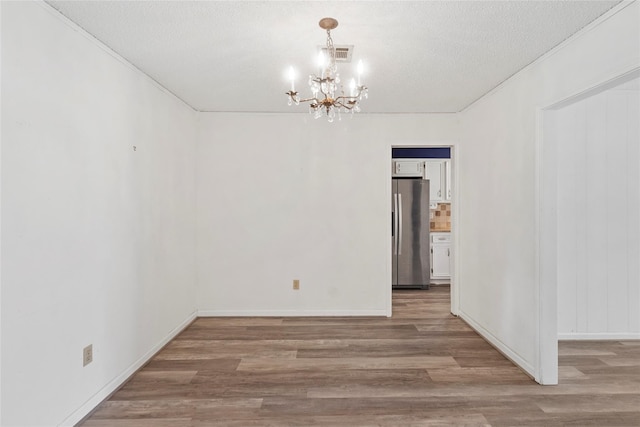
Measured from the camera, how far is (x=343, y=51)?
7.51 feet

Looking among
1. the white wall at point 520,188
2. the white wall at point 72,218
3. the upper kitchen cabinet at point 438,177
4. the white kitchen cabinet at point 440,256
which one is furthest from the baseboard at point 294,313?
the upper kitchen cabinet at point 438,177

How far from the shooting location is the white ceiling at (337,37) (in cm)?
185

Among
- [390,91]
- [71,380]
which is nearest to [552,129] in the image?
[390,91]

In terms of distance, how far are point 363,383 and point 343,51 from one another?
2.47 meters

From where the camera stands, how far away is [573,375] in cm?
259

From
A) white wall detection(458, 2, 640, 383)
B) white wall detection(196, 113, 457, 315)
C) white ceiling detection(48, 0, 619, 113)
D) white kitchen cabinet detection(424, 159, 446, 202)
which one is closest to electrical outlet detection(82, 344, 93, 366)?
white wall detection(196, 113, 457, 315)

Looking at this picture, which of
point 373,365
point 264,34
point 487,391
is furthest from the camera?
point 373,365

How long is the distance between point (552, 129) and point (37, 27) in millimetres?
3412

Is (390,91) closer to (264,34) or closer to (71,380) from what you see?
(264,34)

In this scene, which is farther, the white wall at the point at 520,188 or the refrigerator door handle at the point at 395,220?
the refrigerator door handle at the point at 395,220

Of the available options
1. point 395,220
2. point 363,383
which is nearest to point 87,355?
point 363,383

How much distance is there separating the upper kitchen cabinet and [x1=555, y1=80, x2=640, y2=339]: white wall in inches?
96.0

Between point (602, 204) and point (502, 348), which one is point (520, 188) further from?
point (502, 348)

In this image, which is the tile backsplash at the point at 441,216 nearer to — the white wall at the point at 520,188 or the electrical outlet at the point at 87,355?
the white wall at the point at 520,188
